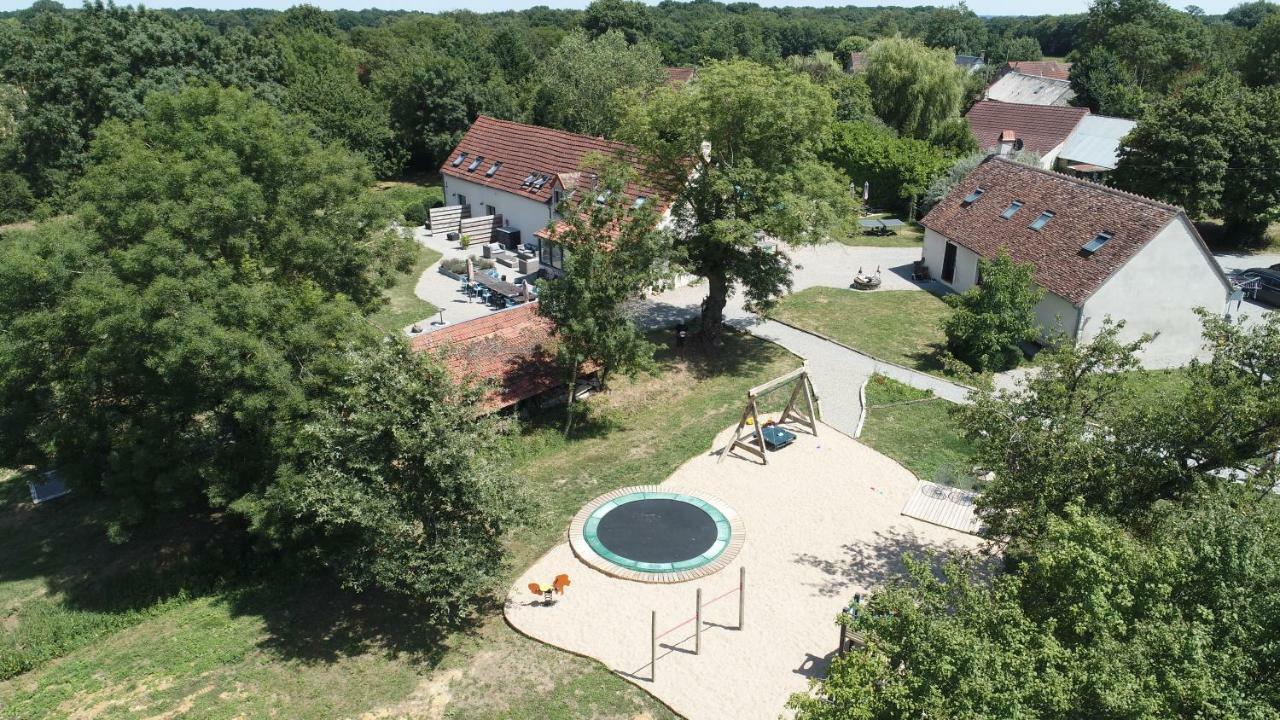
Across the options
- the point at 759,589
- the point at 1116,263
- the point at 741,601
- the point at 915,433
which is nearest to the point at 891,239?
the point at 1116,263

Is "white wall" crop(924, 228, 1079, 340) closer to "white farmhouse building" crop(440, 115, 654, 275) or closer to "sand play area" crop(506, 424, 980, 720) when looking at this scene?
"sand play area" crop(506, 424, 980, 720)

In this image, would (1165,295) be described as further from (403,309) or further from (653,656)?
(403,309)

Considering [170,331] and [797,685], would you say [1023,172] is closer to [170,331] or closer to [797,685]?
[797,685]

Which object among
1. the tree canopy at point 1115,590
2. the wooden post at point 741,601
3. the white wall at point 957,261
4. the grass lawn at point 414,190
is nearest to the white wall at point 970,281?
the white wall at point 957,261

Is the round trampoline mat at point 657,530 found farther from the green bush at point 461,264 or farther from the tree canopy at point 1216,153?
the tree canopy at point 1216,153

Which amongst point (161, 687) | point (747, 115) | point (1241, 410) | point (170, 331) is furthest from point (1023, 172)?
point (161, 687)
